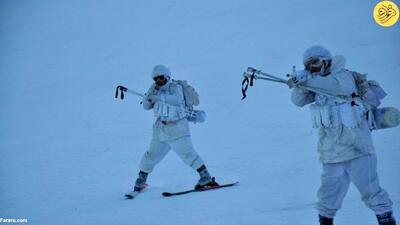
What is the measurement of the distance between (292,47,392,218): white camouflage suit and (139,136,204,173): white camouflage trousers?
109 inches

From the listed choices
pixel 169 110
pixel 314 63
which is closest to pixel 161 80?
pixel 169 110

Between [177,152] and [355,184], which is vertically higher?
[177,152]

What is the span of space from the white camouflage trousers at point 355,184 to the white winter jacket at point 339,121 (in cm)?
7

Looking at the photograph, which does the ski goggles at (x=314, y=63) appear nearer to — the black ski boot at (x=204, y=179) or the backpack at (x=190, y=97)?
the backpack at (x=190, y=97)

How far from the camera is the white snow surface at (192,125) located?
22.8 feet

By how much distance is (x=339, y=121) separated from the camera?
4699mm

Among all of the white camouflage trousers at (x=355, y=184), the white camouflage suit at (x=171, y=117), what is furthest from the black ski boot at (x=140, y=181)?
the white camouflage trousers at (x=355, y=184)

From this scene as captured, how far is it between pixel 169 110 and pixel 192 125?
17.4ft

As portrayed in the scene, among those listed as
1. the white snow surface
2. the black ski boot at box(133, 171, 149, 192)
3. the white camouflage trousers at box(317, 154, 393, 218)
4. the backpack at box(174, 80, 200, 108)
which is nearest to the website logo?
the white snow surface

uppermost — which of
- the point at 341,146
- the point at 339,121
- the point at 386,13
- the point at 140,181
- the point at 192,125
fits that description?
the point at 386,13

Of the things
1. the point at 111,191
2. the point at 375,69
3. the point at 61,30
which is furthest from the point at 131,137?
the point at 61,30

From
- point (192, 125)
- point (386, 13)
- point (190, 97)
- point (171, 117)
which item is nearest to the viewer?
point (171, 117)

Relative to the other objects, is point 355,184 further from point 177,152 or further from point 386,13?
point 386,13

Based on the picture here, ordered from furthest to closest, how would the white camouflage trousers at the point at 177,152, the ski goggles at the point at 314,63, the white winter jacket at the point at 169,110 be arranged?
the white camouflage trousers at the point at 177,152, the white winter jacket at the point at 169,110, the ski goggles at the point at 314,63
